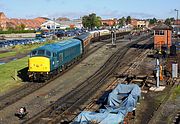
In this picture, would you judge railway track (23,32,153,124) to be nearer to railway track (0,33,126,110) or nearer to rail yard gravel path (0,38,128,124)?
rail yard gravel path (0,38,128,124)

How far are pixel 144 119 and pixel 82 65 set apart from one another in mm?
23395

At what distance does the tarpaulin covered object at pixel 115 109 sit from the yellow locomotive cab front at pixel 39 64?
30.9 feet

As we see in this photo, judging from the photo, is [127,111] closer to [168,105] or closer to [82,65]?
[168,105]

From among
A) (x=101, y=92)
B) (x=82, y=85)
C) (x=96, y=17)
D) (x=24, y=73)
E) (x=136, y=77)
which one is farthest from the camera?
(x=96, y=17)

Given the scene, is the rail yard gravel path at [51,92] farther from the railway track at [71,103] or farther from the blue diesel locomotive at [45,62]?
the blue diesel locomotive at [45,62]

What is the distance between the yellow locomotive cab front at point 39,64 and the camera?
3244 cm

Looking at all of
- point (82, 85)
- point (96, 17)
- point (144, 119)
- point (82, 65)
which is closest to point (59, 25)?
point (96, 17)

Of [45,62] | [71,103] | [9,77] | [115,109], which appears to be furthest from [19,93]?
[115,109]

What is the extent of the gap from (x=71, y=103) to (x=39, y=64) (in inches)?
308

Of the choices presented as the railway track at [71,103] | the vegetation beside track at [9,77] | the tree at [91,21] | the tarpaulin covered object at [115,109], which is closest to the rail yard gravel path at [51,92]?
the railway track at [71,103]

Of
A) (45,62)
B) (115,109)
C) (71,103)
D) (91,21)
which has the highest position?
(91,21)

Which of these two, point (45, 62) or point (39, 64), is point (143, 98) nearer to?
point (45, 62)

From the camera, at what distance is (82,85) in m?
32.4

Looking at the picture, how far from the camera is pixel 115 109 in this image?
19328 millimetres
